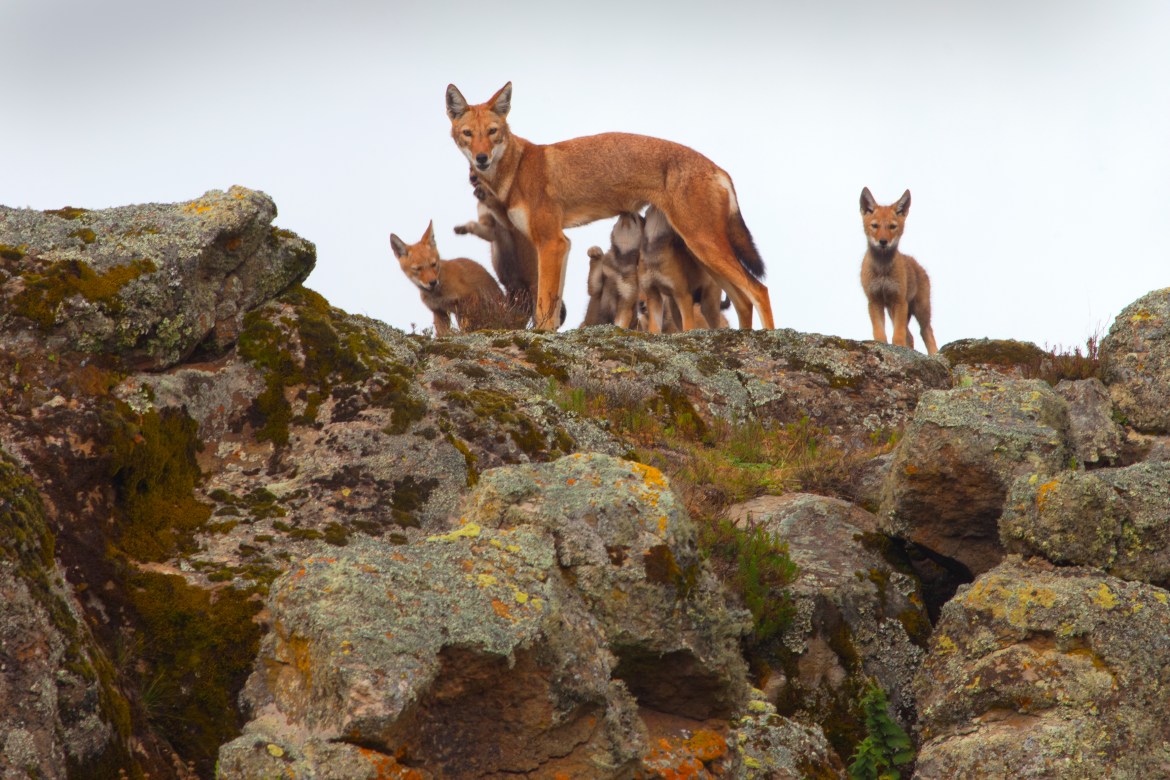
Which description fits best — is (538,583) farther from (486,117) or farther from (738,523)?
(486,117)

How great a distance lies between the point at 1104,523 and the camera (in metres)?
4.45

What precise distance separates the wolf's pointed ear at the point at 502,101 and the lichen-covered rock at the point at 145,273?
7973mm

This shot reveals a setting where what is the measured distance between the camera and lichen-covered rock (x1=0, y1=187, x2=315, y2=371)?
4.82 metres

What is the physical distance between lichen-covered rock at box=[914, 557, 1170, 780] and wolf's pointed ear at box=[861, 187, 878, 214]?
38.5 ft

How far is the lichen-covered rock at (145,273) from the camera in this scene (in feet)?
15.8

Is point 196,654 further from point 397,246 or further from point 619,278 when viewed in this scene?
point 397,246

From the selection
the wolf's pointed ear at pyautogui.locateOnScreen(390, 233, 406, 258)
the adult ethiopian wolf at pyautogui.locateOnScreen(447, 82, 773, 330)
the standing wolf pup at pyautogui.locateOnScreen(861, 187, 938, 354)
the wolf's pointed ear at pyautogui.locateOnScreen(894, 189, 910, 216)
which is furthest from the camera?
the wolf's pointed ear at pyautogui.locateOnScreen(390, 233, 406, 258)

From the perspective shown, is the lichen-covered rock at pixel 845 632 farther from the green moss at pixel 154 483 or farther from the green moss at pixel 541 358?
the green moss at pixel 541 358

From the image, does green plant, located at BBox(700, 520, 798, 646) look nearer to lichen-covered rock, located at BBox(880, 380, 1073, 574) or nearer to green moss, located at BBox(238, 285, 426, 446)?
lichen-covered rock, located at BBox(880, 380, 1073, 574)

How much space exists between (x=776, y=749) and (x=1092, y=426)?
3048 millimetres

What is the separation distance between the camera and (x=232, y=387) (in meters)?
5.24

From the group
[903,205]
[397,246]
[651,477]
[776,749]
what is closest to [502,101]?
[397,246]

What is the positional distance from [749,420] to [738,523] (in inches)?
97.5

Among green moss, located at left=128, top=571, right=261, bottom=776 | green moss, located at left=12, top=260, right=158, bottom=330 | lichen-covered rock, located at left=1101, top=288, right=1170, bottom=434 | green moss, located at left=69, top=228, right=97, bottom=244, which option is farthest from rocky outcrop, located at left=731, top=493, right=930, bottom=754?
green moss, located at left=69, top=228, right=97, bottom=244
